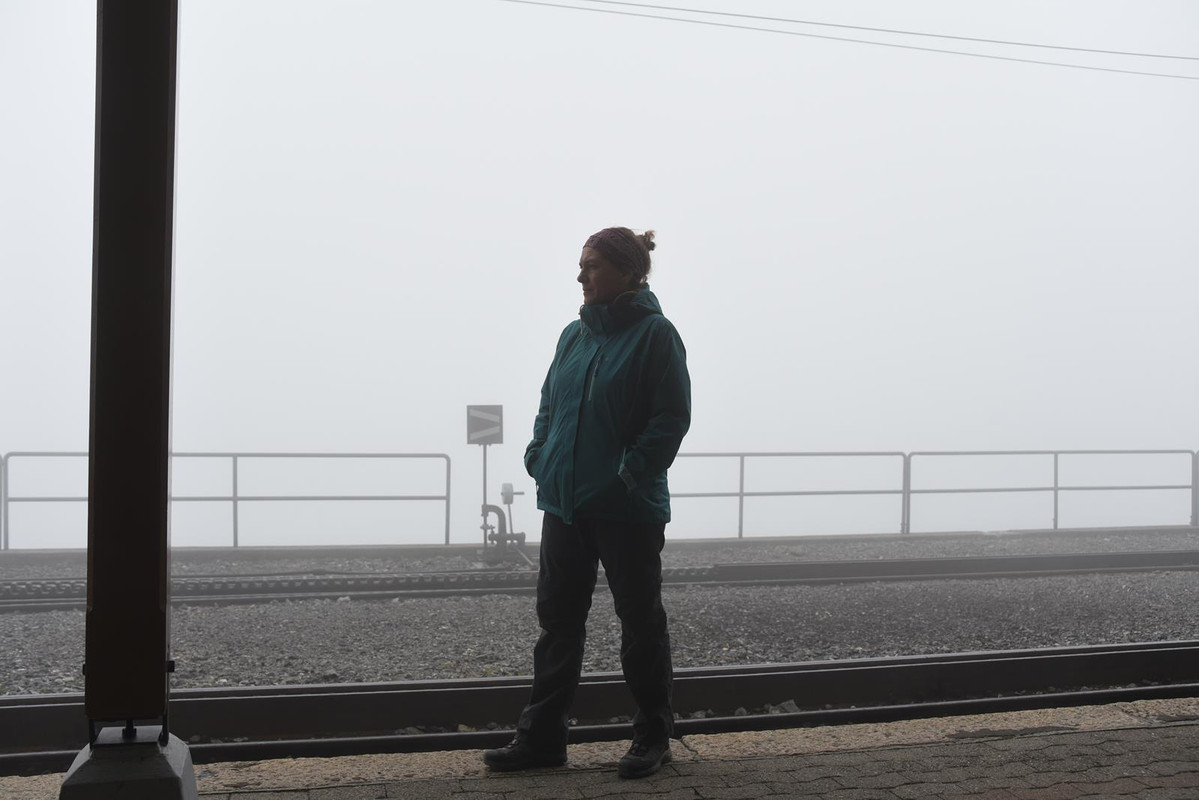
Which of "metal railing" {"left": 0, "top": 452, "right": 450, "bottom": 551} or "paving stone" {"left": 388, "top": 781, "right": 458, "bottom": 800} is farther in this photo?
"metal railing" {"left": 0, "top": 452, "right": 450, "bottom": 551}

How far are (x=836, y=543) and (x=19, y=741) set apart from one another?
7.77 meters

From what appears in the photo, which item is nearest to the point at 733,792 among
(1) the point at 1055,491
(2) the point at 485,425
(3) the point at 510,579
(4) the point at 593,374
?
(4) the point at 593,374

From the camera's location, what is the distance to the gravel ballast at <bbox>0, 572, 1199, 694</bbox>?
188 inches

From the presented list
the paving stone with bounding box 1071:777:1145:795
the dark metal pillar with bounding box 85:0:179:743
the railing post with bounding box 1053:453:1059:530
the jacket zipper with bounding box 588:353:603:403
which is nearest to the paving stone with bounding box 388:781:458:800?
the dark metal pillar with bounding box 85:0:179:743

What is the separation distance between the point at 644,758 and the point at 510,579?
413 cm

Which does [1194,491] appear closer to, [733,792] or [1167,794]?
[1167,794]

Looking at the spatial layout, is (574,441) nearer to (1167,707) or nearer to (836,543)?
(1167,707)

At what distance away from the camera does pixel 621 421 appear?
300 cm

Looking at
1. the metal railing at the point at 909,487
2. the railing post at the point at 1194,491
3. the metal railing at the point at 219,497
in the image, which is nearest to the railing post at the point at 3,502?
the metal railing at the point at 219,497

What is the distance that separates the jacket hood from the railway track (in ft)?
12.6

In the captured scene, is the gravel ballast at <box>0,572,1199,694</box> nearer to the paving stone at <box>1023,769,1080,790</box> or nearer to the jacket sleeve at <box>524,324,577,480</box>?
the jacket sleeve at <box>524,324,577,480</box>

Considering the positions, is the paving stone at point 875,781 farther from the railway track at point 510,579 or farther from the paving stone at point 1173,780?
the railway track at point 510,579

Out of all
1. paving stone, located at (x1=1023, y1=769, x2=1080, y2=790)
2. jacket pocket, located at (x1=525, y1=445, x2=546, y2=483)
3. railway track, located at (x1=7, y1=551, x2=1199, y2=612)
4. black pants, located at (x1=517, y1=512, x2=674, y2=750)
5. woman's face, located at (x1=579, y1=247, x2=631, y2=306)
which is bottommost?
railway track, located at (x1=7, y1=551, x2=1199, y2=612)

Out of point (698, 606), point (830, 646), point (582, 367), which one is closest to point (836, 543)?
point (698, 606)
